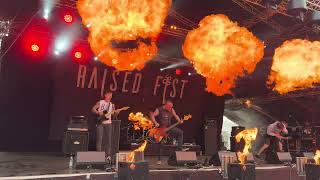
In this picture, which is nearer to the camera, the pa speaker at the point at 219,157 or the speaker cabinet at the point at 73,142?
the pa speaker at the point at 219,157

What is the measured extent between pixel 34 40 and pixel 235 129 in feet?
38.3

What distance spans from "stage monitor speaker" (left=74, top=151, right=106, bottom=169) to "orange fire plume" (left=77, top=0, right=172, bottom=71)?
19.6 ft

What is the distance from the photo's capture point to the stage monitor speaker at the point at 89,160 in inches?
330

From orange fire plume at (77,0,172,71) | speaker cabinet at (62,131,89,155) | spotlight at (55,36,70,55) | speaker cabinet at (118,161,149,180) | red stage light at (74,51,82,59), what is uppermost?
orange fire plume at (77,0,172,71)

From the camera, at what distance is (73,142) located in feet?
38.3

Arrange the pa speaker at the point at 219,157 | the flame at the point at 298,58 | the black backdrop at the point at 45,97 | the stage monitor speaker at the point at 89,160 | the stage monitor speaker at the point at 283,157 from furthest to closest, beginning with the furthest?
the flame at the point at 298,58 → the black backdrop at the point at 45,97 → the stage monitor speaker at the point at 283,157 → the pa speaker at the point at 219,157 → the stage monitor speaker at the point at 89,160

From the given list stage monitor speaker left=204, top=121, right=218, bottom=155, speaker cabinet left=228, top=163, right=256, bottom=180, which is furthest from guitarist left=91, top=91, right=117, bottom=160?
stage monitor speaker left=204, top=121, right=218, bottom=155

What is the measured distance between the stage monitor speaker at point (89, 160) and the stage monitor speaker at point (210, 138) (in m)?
9.54

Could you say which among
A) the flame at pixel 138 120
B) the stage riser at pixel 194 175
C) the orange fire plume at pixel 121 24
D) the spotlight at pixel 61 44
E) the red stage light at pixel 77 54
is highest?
the orange fire plume at pixel 121 24

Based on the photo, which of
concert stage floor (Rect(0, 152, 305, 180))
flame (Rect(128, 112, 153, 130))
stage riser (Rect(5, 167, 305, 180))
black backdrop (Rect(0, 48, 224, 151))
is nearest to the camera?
concert stage floor (Rect(0, 152, 305, 180))

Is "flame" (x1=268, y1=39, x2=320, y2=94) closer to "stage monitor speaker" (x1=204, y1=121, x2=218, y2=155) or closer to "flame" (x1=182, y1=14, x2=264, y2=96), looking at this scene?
"flame" (x1=182, y1=14, x2=264, y2=96)

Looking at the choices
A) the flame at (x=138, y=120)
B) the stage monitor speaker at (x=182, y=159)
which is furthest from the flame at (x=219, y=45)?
the stage monitor speaker at (x=182, y=159)

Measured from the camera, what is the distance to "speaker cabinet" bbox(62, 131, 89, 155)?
11.6 m

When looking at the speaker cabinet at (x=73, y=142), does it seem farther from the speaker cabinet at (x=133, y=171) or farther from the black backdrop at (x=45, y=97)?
the speaker cabinet at (x=133, y=171)
